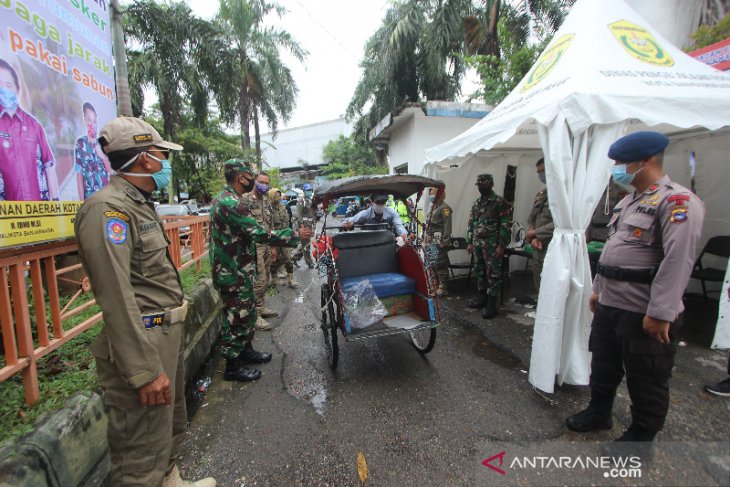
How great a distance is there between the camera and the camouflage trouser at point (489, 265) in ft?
15.6

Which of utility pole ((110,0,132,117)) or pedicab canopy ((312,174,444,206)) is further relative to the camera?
utility pole ((110,0,132,117))

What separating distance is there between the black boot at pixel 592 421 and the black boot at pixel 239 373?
265 centimetres

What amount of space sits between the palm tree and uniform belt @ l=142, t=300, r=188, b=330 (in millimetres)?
14000

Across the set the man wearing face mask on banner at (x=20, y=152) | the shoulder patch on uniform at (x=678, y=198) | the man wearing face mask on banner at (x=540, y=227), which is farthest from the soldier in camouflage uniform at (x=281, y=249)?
the shoulder patch on uniform at (x=678, y=198)

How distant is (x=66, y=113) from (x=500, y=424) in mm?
3745

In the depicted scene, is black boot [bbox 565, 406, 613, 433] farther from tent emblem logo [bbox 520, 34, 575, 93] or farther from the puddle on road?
tent emblem logo [bbox 520, 34, 575, 93]

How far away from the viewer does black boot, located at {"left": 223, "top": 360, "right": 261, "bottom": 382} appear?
10.8ft

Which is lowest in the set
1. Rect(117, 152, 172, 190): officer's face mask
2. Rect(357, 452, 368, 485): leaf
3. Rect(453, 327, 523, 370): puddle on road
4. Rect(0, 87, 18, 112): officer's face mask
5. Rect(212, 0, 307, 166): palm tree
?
Rect(357, 452, 368, 485): leaf

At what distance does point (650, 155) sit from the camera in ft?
6.68

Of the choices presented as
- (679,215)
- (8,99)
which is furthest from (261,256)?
(679,215)

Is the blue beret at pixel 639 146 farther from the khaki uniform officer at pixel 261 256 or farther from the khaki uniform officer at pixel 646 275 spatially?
the khaki uniform officer at pixel 261 256

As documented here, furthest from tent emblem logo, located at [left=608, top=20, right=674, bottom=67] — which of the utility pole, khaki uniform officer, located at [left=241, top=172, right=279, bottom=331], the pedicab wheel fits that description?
the utility pole

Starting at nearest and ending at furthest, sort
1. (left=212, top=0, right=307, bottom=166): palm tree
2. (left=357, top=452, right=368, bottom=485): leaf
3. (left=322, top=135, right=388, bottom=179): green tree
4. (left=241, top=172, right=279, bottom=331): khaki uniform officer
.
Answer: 1. (left=357, top=452, right=368, bottom=485): leaf
2. (left=241, top=172, right=279, bottom=331): khaki uniform officer
3. (left=212, top=0, right=307, bottom=166): palm tree
4. (left=322, top=135, right=388, bottom=179): green tree

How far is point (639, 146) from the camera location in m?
2.05
